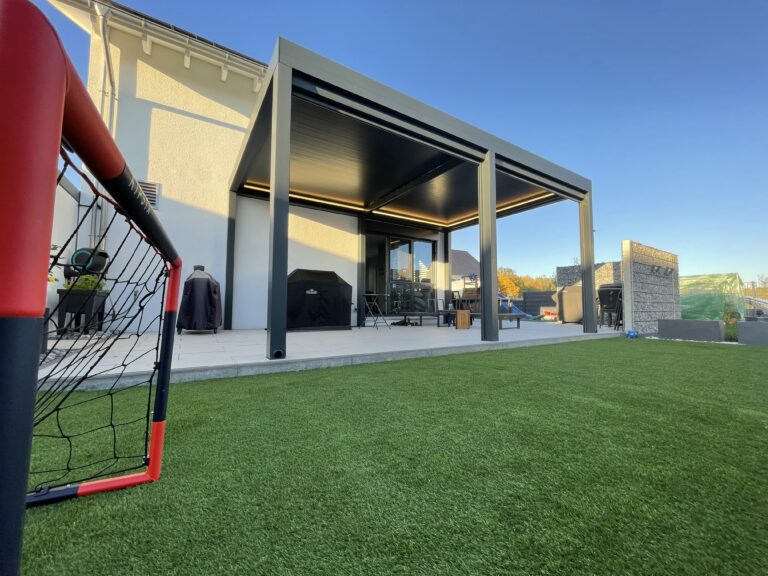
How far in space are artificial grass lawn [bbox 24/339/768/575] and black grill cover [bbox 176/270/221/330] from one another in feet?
11.3

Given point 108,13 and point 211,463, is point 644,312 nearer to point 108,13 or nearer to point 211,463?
point 211,463

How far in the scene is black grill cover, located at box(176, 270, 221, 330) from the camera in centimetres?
491

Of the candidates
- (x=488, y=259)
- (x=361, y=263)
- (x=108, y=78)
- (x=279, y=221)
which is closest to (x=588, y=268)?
(x=488, y=259)

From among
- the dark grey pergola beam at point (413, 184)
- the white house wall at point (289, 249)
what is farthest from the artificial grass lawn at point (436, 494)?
the white house wall at point (289, 249)

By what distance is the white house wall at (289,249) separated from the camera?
6.32 meters

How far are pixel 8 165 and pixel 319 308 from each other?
5.76 m

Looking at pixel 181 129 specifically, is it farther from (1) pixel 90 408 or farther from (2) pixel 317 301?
(1) pixel 90 408

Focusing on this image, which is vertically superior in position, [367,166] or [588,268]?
[367,166]

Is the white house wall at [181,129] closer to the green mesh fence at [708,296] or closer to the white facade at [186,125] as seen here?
the white facade at [186,125]

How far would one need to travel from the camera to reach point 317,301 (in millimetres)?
5906

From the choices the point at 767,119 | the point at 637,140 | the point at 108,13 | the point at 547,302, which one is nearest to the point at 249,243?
the point at 108,13

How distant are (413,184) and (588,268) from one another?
3664mm

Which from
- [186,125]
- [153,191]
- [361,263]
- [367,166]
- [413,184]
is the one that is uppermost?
[186,125]

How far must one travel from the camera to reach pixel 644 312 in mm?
6383
